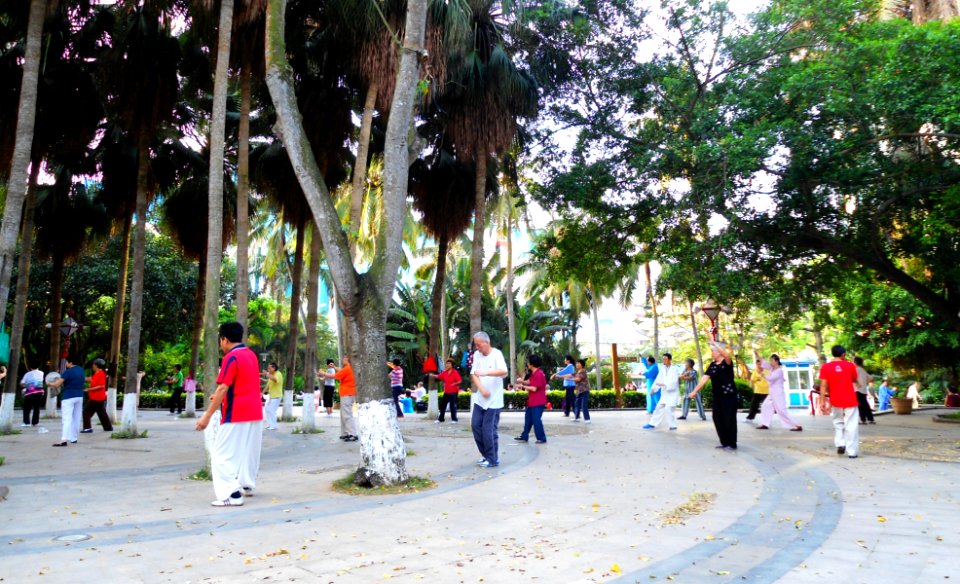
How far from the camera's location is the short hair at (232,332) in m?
6.71

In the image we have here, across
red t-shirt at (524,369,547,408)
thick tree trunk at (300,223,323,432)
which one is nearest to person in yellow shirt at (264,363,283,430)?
thick tree trunk at (300,223,323,432)

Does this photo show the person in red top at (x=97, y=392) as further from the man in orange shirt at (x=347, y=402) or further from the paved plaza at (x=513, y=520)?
the man in orange shirt at (x=347, y=402)

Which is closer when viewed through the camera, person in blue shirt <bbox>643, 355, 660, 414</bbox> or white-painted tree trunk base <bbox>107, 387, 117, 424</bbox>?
person in blue shirt <bbox>643, 355, 660, 414</bbox>

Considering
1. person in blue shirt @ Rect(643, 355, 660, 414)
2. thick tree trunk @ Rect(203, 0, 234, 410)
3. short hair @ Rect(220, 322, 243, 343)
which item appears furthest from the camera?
person in blue shirt @ Rect(643, 355, 660, 414)

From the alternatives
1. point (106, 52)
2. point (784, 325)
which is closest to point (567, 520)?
point (784, 325)

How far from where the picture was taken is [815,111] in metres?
11.1

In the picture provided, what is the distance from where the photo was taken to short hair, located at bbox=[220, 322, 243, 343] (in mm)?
6711

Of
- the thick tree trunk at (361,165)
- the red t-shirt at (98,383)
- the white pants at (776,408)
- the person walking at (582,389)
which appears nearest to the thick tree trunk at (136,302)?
the red t-shirt at (98,383)

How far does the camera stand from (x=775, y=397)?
14.0 metres

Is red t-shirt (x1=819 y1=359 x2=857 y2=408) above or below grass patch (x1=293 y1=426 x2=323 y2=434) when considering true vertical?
above

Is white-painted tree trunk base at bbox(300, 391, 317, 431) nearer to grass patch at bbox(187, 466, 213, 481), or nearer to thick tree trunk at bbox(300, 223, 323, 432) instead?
thick tree trunk at bbox(300, 223, 323, 432)

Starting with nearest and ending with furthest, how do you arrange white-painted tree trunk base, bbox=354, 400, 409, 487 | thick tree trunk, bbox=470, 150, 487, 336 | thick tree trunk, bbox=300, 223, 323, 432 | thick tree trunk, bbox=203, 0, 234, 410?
white-painted tree trunk base, bbox=354, 400, 409, 487, thick tree trunk, bbox=203, 0, 234, 410, thick tree trunk, bbox=300, 223, 323, 432, thick tree trunk, bbox=470, 150, 487, 336

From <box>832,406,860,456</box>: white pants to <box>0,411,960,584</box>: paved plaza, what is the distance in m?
0.28

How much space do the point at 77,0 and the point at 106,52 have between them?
3.63ft
